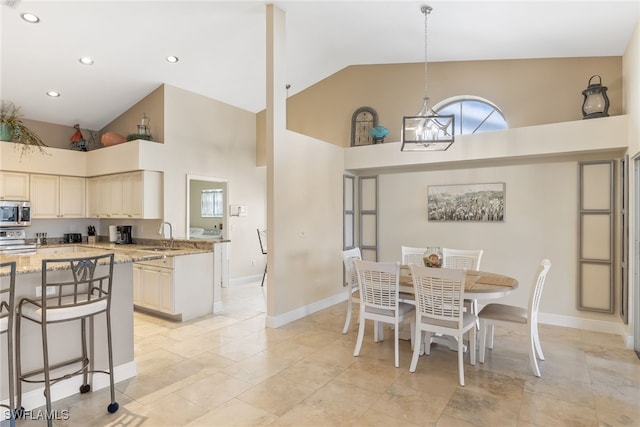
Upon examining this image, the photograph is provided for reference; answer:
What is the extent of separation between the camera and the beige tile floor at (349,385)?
2.46 m

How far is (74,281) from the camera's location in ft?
7.96

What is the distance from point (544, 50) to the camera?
14.4ft

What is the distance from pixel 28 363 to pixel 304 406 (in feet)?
6.51

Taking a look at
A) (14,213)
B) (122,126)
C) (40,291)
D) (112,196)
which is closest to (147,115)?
(122,126)

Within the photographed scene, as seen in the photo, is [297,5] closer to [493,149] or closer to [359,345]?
[493,149]

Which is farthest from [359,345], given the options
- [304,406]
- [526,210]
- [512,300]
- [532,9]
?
[532,9]

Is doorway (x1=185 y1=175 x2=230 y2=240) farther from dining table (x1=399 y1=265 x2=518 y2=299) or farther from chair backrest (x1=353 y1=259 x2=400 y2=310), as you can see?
dining table (x1=399 y1=265 x2=518 y2=299)

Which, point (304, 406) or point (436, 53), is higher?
point (436, 53)

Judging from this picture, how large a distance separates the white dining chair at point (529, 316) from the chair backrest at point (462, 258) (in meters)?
0.81

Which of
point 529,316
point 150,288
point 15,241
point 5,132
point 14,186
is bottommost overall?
point 150,288

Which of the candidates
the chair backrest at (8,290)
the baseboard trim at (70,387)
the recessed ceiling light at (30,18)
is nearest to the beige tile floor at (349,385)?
the baseboard trim at (70,387)

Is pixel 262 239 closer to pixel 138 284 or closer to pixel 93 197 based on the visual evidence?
pixel 138 284

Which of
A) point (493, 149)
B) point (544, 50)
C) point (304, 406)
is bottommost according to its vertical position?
point (304, 406)

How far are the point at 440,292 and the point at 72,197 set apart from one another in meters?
6.24
